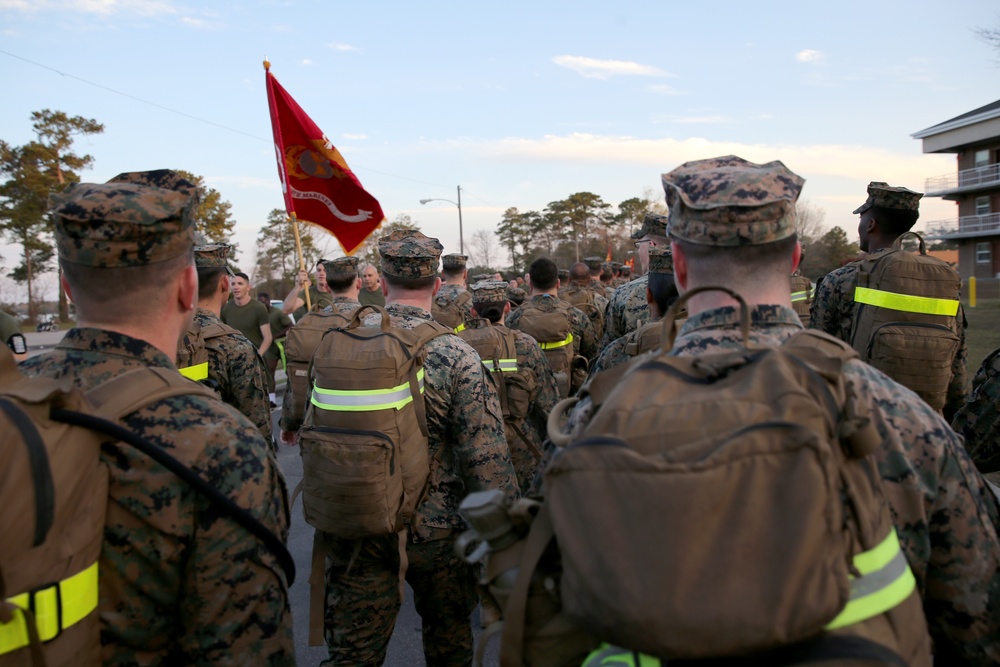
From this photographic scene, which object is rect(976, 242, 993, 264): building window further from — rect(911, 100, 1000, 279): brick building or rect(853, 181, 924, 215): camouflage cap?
rect(853, 181, 924, 215): camouflage cap

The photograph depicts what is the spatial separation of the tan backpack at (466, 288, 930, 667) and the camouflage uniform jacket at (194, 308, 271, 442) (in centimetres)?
367

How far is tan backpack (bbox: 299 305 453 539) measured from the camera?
3.06 meters

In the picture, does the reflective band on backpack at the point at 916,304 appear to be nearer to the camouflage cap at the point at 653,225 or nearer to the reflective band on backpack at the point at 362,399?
the camouflage cap at the point at 653,225

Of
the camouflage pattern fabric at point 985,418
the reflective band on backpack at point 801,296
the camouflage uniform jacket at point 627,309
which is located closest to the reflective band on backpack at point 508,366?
the camouflage uniform jacket at point 627,309

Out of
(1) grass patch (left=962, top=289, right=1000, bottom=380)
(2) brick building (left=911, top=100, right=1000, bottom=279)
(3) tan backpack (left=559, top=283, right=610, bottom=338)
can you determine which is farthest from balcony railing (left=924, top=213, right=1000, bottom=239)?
(3) tan backpack (left=559, top=283, right=610, bottom=338)

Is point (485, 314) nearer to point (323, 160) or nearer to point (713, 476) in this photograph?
point (323, 160)

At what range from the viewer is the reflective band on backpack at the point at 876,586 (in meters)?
1.36

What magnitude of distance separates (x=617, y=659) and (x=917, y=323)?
3.84 meters

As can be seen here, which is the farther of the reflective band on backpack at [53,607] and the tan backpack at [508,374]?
the tan backpack at [508,374]

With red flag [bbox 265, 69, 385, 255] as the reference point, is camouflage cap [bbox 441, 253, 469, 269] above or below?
below

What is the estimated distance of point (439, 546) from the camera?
3.50 metres

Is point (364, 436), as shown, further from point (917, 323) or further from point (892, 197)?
point (892, 197)

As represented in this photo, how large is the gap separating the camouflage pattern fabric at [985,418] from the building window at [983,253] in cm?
5493

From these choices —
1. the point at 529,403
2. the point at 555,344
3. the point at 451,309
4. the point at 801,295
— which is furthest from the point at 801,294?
the point at 451,309
